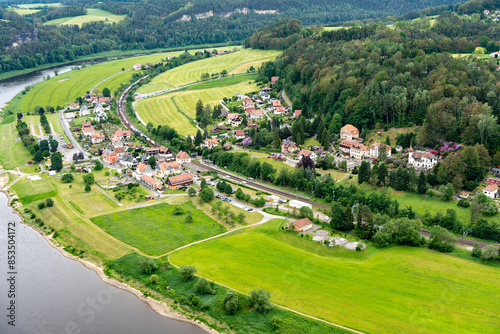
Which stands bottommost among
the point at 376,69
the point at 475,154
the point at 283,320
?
the point at 283,320

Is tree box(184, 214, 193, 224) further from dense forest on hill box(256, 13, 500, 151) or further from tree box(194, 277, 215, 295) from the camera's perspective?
dense forest on hill box(256, 13, 500, 151)

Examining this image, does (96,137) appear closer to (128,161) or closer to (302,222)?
(128,161)

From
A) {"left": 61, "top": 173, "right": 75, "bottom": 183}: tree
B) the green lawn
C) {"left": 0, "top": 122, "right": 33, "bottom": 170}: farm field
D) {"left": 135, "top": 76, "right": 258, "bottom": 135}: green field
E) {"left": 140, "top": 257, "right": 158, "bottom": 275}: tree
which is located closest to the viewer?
{"left": 140, "top": 257, "right": 158, "bottom": 275}: tree

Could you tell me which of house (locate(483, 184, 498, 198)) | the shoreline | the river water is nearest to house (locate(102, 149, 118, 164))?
the shoreline

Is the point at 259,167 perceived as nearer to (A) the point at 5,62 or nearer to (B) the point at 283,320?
(B) the point at 283,320

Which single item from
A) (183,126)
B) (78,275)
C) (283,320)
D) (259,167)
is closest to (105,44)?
(183,126)

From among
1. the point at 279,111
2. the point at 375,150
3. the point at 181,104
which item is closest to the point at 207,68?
the point at 181,104
